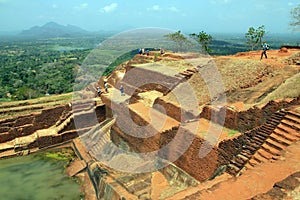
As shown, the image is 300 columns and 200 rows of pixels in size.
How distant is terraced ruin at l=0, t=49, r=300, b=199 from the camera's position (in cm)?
589

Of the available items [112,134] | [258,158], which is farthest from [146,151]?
[258,158]

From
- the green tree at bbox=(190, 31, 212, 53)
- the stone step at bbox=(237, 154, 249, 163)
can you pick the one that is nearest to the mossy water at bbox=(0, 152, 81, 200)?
the stone step at bbox=(237, 154, 249, 163)

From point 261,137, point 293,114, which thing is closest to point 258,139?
point 261,137

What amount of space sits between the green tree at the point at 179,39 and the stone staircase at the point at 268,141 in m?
17.9

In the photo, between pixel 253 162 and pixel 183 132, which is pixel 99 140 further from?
pixel 253 162

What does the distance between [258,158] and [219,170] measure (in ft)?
3.65

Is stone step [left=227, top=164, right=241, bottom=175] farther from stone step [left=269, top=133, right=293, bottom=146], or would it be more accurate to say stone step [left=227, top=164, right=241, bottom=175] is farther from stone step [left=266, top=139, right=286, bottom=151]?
stone step [left=269, top=133, right=293, bottom=146]

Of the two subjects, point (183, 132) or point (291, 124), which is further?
point (183, 132)

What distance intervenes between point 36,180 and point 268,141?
29.1 ft

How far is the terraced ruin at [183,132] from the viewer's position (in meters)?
5.89

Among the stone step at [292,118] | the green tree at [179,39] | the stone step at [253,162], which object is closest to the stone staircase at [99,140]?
the stone step at [253,162]

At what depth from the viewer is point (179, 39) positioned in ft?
80.3

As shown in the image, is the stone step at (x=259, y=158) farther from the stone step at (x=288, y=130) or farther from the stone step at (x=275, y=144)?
the stone step at (x=288, y=130)

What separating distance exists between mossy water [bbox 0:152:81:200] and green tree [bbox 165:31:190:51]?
49.6 feet
